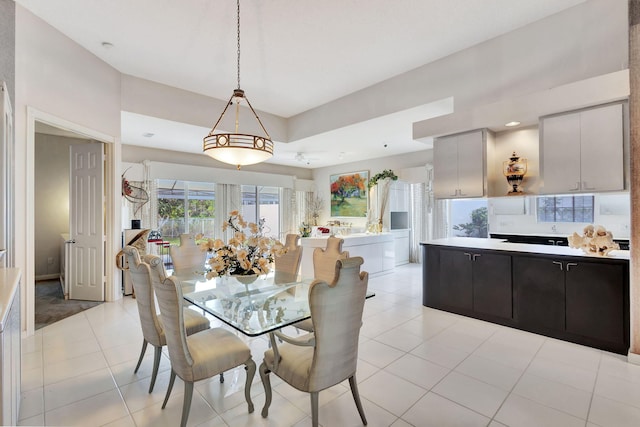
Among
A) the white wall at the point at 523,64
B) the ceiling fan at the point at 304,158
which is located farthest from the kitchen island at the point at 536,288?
the ceiling fan at the point at 304,158

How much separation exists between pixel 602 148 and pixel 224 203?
294 inches

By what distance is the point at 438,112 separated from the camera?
4.68 metres

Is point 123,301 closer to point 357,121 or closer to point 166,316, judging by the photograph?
point 166,316

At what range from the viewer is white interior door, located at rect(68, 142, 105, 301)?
444 cm

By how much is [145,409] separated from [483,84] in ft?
15.3

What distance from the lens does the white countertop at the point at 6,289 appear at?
118 centimetres

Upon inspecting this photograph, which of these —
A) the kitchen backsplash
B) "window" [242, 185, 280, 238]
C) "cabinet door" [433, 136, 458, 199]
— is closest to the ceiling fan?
"window" [242, 185, 280, 238]

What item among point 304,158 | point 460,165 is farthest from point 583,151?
point 304,158

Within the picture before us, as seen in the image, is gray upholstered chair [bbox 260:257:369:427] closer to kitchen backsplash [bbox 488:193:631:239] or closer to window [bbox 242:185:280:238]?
kitchen backsplash [bbox 488:193:631:239]

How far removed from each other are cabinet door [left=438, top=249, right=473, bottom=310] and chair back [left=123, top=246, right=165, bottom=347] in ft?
11.0

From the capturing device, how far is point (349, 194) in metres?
9.23

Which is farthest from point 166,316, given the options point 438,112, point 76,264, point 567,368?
point 438,112

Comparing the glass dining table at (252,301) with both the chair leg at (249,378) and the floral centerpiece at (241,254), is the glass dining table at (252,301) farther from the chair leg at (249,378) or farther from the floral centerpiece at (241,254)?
the chair leg at (249,378)

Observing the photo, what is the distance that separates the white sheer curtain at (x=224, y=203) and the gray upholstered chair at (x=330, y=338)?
6693 mm
